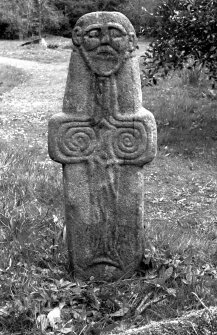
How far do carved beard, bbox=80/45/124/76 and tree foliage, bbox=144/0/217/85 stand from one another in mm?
4264

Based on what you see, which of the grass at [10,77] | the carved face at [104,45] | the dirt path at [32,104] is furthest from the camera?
the grass at [10,77]

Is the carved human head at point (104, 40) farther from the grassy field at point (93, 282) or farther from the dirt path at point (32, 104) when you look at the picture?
the dirt path at point (32, 104)

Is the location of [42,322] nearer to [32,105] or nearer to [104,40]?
[104,40]

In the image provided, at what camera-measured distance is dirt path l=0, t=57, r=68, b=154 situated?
28.5 feet

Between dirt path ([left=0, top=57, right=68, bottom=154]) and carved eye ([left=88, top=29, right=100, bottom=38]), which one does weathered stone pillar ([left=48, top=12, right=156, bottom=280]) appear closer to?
carved eye ([left=88, top=29, right=100, bottom=38])

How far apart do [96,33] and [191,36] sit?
4495 mm

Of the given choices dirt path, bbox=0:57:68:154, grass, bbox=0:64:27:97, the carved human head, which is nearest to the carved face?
the carved human head

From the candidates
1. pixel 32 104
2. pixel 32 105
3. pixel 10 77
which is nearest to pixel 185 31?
pixel 32 105

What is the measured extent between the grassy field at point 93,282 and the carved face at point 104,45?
1.51 meters

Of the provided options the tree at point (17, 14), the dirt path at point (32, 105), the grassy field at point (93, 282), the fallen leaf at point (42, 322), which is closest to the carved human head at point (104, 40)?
the grassy field at point (93, 282)

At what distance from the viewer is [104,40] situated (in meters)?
3.23

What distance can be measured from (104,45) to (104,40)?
0.13 ft

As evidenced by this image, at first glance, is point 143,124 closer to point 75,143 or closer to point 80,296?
point 75,143

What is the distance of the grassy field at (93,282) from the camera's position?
3.29 meters
